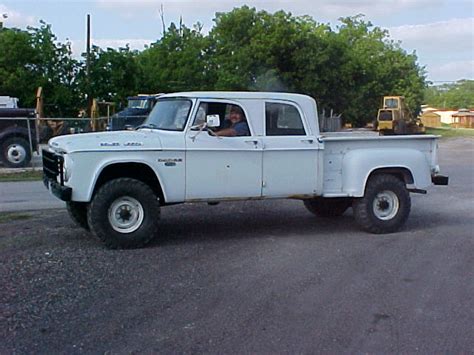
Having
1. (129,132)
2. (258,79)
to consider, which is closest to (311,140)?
(129,132)

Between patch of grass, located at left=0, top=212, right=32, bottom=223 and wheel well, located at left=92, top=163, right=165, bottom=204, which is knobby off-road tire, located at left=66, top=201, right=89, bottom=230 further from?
patch of grass, located at left=0, top=212, right=32, bottom=223

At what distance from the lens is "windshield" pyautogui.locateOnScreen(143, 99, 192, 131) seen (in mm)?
9367

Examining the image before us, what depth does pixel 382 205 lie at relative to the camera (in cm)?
1033

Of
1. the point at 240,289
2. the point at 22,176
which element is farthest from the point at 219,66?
the point at 240,289

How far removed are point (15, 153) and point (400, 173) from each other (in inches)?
542

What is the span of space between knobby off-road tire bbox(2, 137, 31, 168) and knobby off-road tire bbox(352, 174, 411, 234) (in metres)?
13.4

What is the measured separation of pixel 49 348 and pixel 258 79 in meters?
43.9

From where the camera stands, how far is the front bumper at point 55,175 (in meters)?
8.65

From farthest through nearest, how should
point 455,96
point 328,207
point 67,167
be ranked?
point 455,96 < point 328,207 < point 67,167

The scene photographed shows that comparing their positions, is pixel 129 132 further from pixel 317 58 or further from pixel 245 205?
pixel 317 58

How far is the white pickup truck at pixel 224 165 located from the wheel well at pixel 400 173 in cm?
2

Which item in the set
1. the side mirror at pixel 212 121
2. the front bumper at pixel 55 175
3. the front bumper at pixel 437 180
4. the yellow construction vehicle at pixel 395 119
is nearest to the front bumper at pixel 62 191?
the front bumper at pixel 55 175

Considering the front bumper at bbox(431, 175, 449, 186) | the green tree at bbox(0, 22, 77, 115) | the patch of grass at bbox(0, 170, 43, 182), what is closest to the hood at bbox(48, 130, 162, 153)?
the front bumper at bbox(431, 175, 449, 186)

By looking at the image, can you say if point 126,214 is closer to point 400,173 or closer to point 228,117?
point 228,117
